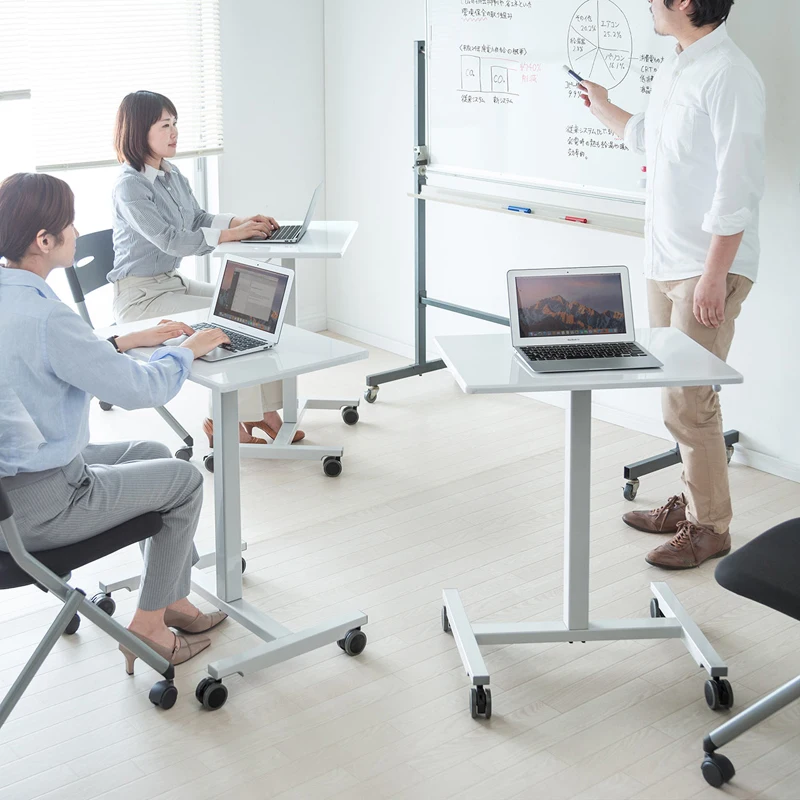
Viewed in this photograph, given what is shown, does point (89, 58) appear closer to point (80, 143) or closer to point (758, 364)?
point (80, 143)

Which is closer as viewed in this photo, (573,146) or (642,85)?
(642,85)

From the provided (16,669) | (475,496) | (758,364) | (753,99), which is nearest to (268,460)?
(475,496)

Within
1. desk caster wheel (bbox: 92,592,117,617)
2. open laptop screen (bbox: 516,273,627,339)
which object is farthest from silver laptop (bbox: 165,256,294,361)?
desk caster wheel (bbox: 92,592,117,617)

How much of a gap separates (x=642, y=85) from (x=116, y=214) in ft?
6.30

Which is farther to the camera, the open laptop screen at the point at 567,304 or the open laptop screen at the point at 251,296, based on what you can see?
the open laptop screen at the point at 251,296

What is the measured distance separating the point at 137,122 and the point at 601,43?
1645 millimetres

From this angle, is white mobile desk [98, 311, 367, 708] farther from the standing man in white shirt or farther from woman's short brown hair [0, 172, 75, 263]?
the standing man in white shirt

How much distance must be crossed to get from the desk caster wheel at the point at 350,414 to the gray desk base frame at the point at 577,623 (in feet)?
5.41

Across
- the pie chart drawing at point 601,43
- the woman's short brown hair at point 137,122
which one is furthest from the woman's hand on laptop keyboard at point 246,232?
the pie chart drawing at point 601,43

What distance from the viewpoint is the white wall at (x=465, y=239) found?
3.62 metres

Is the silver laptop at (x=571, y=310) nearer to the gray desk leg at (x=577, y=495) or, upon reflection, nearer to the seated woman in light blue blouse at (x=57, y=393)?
the gray desk leg at (x=577, y=495)

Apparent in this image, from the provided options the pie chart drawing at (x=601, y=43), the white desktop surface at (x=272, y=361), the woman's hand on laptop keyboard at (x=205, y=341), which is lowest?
the white desktop surface at (x=272, y=361)

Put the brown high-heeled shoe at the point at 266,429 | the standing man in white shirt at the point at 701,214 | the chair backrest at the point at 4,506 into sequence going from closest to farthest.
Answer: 1. the chair backrest at the point at 4,506
2. the standing man in white shirt at the point at 701,214
3. the brown high-heeled shoe at the point at 266,429

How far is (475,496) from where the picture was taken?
3734 mm
